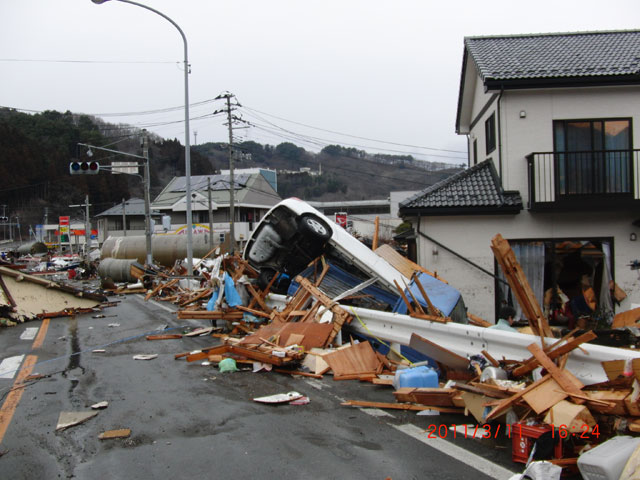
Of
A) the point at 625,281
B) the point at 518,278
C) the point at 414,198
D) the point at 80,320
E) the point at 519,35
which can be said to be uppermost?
the point at 519,35

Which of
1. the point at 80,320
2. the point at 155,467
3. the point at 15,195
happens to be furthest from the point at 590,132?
the point at 15,195

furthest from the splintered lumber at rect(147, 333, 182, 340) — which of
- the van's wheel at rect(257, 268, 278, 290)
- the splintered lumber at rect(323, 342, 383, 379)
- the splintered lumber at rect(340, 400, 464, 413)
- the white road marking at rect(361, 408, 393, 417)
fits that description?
the white road marking at rect(361, 408, 393, 417)

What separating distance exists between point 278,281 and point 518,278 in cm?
670

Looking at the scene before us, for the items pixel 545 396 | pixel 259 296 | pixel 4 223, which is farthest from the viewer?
pixel 4 223

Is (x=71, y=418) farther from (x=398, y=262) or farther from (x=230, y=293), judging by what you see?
(x=398, y=262)

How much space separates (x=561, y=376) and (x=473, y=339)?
143 centimetres

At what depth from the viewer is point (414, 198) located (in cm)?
1330

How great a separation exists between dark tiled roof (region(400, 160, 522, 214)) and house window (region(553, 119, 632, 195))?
1.30m

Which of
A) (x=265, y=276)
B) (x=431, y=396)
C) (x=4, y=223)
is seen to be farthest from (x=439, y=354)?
(x=4, y=223)

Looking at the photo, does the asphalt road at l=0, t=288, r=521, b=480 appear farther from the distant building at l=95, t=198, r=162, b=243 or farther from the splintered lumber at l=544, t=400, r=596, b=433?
the distant building at l=95, t=198, r=162, b=243

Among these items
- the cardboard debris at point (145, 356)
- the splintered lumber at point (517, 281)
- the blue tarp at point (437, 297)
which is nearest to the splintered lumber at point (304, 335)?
the blue tarp at point (437, 297)

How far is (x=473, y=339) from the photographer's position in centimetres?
584

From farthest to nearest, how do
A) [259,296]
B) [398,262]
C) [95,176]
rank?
[95,176] → [259,296] → [398,262]

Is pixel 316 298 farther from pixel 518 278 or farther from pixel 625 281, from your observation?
pixel 625 281
